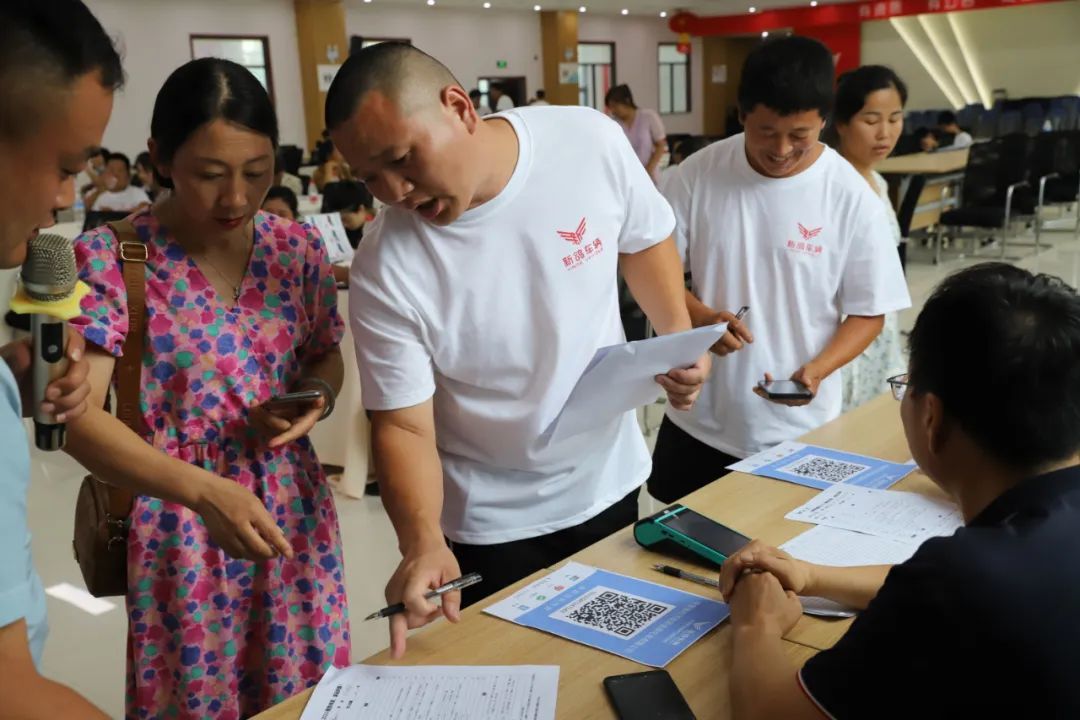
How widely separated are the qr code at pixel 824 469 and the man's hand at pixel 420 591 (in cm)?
79

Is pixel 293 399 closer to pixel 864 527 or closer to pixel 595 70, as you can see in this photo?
pixel 864 527

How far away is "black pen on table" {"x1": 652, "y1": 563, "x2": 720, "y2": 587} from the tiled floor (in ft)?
3.37

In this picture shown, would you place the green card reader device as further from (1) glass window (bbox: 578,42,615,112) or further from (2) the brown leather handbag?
(1) glass window (bbox: 578,42,615,112)

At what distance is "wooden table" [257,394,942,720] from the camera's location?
1128mm

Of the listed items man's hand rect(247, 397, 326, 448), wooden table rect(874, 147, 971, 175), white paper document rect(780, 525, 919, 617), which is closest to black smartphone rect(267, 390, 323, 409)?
man's hand rect(247, 397, 326, 448)

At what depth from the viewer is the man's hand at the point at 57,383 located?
3.70ft

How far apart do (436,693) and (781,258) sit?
121 centimetres

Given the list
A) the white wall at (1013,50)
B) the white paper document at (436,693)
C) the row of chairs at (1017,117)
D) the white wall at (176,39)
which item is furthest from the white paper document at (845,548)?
the white wall at (1013,50)

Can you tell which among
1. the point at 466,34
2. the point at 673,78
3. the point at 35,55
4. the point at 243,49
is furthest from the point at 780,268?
the point at 673,78

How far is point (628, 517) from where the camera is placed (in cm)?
177

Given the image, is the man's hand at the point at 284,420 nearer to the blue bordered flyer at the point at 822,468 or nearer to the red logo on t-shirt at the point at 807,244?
the blue bordered flyer at the point at 822,468

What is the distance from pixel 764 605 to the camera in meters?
1.22

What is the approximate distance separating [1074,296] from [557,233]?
739mm

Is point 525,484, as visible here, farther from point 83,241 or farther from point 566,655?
point 83,241
